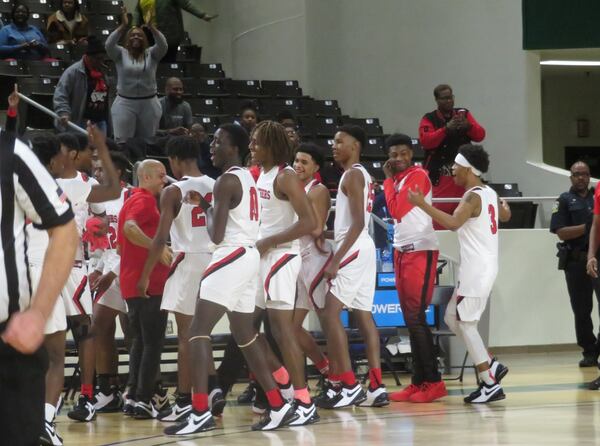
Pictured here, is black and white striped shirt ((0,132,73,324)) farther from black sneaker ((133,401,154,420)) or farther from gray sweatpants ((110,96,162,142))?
gray sweatpants ((110,96,162,142))

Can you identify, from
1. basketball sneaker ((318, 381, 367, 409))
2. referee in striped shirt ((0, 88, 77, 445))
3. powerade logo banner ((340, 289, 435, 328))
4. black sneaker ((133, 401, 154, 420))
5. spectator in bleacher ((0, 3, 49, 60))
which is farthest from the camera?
spectator in bleacher ((0, 3, 49, 60))

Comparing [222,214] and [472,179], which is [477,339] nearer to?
[472,179]

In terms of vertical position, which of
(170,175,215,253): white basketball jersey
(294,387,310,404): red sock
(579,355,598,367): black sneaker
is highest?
(170,175,215,253): white basketball jersey

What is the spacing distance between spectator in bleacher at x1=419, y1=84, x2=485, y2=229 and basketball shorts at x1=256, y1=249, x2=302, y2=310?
4822 millimetres

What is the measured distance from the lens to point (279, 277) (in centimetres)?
745

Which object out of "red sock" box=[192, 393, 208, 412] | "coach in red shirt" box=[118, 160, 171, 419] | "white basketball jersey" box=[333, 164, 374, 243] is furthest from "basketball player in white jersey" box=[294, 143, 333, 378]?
"red sock" box=[192, 393, 208, 412]

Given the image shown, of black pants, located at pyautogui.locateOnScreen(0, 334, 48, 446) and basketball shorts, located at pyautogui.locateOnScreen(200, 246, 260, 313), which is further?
basketball shorts, located at pyautogui.locateOnScreen(200, 246, 260, 313)

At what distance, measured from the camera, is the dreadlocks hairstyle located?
24.5ft

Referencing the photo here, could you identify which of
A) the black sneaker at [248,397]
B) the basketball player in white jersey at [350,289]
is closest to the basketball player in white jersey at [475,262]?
the basketball player in white jersey at [350,289]

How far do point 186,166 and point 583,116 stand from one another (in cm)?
1342

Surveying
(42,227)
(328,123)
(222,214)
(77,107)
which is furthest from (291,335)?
(328,123)

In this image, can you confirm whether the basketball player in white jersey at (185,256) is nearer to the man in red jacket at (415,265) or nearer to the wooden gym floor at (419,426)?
the wooden gym floor at (419,426)

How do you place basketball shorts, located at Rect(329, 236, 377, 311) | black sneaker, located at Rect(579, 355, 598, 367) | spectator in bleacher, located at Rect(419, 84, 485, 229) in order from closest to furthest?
basketball shorts, located at Rect(329, 236, 377, 311), black sneaker, located at Rect(579, 355, 598, 367), spectator in bleacher, located at Rect(419, 84, 485, 229)

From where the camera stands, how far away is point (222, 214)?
6.97m
